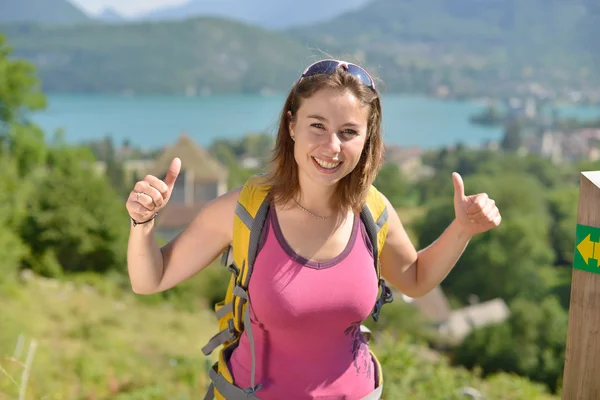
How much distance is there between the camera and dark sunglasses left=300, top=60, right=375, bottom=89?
73.9 inches

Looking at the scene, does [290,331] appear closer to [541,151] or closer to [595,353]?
[595,353]

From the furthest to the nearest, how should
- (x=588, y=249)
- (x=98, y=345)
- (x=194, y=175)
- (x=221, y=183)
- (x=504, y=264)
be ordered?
(x=221, y=183) < (x=194, y=175) < (x=504, y=264) < (x=98, y=345) < (x=588, y=249)

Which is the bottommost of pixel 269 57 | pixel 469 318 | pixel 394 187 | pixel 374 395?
pixel 394 187

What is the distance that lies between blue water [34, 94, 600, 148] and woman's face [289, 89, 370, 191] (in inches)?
4183

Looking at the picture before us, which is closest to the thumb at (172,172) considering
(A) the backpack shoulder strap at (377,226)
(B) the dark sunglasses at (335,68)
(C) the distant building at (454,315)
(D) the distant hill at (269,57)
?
(B) the dark sunglasses at (335,68)

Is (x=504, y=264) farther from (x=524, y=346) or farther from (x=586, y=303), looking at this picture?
(x=586, y=303)

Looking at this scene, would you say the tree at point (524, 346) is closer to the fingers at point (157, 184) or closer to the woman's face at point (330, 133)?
the woman's face at point (330, 133)

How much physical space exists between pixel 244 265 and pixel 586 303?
0.97 meters

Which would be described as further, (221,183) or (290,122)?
(221,183)

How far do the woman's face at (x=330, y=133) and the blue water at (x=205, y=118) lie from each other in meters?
106

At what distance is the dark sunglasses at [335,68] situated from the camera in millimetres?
1876

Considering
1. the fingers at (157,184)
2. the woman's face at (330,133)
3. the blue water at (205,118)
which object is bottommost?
the blue water at (205,118)

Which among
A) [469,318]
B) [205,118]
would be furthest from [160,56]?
[469,318]

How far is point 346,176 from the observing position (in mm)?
1979
